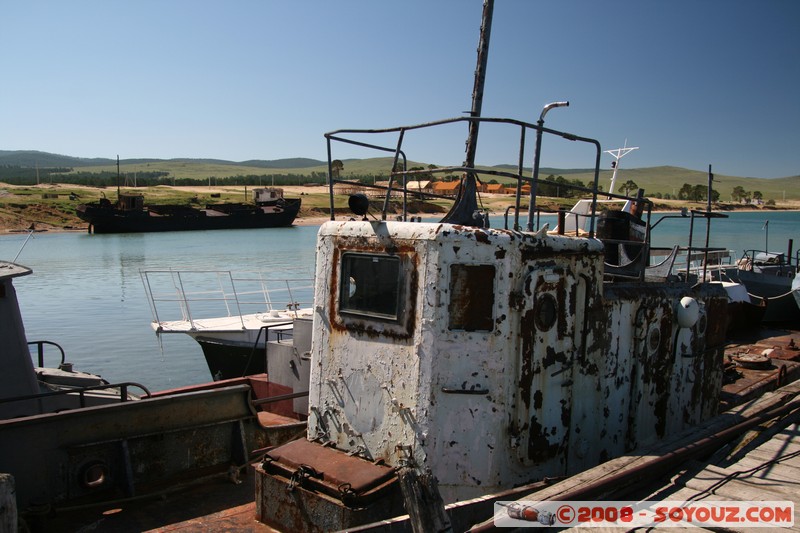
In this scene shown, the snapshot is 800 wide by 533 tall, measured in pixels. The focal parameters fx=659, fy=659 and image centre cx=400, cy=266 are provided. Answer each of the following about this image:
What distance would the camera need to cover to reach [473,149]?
6.73 metres

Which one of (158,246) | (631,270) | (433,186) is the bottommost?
(158,246)

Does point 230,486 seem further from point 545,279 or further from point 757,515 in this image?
point 757,515

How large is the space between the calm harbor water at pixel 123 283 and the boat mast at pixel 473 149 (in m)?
13.3

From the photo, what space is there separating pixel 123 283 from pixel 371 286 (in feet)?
110

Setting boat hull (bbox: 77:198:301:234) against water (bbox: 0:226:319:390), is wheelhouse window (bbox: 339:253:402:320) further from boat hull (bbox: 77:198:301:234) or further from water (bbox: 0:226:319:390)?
boat hull (bbox: 77:198:301:234)

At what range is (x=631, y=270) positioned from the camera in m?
7.73

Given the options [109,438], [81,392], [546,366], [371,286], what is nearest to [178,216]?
[81,392]

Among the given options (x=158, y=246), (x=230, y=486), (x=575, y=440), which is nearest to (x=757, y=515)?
(x=575, y=440)

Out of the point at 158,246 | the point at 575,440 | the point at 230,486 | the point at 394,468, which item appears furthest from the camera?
the point at 158,246

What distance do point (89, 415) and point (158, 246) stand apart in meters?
54.8

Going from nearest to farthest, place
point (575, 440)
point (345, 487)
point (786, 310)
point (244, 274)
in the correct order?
point (345, 487)
point (575, 440)
point (786, 310)
point (244, 274)

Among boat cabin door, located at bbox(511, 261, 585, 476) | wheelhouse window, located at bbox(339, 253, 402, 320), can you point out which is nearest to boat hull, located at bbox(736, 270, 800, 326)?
boat cabin door, located at bbox(511, 261, 585, 476)

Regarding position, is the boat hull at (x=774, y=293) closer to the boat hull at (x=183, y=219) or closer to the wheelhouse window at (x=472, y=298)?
the wheelhouse window at (x=472, y=298)

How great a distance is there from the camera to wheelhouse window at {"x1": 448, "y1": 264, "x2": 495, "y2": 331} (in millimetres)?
5277
